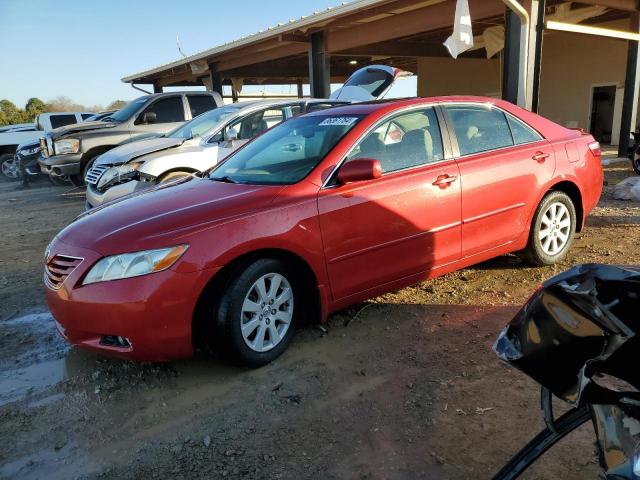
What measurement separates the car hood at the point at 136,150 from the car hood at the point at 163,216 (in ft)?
11.6

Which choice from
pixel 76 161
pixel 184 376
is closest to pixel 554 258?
pixel 184 376

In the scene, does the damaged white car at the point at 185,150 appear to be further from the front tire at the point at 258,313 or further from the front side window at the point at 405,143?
the front tire at the point at 258,313

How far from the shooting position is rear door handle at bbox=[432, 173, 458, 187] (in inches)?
152

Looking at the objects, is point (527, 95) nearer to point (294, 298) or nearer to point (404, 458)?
point (294, 298)

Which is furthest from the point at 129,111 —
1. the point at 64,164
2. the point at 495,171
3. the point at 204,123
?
the point at 495,171

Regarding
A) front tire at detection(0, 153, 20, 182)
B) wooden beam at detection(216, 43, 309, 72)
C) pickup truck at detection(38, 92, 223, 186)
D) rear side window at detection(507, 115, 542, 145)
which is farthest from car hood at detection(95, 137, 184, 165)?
front tire at detection(0, 153, 20, 182)

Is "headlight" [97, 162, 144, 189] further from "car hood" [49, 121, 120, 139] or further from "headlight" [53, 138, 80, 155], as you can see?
"car hood" [49, 121, 120, 139]

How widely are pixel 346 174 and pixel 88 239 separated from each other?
167 cm

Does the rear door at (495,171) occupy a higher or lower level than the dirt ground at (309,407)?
higher

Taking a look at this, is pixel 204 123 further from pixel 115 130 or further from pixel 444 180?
pixel 444 180

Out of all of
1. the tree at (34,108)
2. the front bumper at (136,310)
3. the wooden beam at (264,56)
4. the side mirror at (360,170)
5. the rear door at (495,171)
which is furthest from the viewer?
the tree at (34,108)

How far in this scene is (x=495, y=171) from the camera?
165 inches

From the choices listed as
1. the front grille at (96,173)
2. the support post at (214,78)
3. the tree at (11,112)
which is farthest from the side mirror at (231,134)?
the tree at (11,112)

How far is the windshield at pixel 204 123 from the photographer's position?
7484 millimetres
